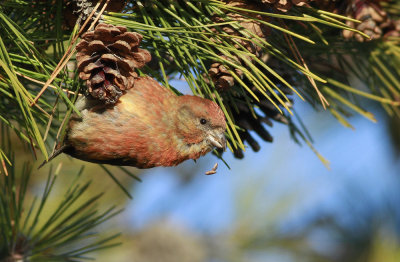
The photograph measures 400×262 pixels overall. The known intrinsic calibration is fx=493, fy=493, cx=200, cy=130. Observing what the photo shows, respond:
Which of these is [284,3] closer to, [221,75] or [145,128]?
[221,75]

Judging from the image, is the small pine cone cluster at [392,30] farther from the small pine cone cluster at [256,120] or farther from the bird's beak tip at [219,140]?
the bird's beak tip at [219,140]

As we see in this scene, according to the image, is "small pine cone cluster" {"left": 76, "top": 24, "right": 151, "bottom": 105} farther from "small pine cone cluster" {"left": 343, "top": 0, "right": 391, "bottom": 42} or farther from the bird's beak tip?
"small pine cone cluster" {"left": 343, "top": 0, "right": 391, "bottom": 42}

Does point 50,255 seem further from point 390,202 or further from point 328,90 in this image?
point 390,202

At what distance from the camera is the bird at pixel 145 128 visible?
3.90ft

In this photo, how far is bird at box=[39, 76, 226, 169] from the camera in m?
1.19

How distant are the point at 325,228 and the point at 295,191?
51.0 inches

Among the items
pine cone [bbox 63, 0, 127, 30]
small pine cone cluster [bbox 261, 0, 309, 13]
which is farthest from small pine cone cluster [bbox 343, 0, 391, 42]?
pine cone [bbox 63, 0, 127, 30]

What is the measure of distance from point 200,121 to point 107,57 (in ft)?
1.11

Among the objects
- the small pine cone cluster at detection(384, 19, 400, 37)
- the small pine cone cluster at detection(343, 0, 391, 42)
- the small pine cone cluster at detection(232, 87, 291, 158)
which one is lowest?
the small pine cone cluster at detection(232, 87, 291, 158)

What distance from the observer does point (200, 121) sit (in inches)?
50.4

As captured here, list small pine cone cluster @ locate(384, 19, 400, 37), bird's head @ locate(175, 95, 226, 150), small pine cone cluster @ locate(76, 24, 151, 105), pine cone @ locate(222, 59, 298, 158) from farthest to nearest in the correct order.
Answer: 1. small pine cone cluster @ locate(384, 19, 400, 37)
2. pine cone @ locate(222, 59, 298, 158)
3. bird's head @ locate(175, 95, 226, 150)
4. small pine cone cluster @ locate(76, 24, 151, 105)

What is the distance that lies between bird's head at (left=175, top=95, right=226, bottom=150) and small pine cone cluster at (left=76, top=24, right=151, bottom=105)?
20cm

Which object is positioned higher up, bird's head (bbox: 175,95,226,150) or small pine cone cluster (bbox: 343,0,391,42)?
small pine cone cluster (bbox: 343,0,391,42)

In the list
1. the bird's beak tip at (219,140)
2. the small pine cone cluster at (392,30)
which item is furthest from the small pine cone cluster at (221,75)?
the small pine cone cluster at (392,30)
